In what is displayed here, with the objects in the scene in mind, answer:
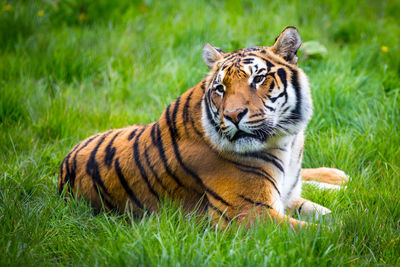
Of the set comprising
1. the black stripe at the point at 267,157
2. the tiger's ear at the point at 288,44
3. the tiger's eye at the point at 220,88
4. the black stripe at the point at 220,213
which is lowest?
the black stripe at the point at 220,213

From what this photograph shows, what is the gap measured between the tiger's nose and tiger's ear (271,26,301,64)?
633mm

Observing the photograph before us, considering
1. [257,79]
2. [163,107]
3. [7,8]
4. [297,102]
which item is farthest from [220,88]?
[7,8]

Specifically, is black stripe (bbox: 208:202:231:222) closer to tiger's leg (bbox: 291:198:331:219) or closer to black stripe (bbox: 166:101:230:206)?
black stripe (bbox: 166:101:230:206)

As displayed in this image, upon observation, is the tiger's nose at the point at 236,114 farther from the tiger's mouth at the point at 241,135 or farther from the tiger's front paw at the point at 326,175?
the tiger's front paw at the point at 326,175

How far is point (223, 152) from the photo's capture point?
9.99 ft

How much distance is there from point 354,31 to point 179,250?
524cm

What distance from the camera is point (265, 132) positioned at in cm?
294

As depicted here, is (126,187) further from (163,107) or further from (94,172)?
(163,107)

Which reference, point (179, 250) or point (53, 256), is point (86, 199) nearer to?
point (53, 256)

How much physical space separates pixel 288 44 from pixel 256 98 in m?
0.55

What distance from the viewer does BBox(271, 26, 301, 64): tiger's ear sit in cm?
309

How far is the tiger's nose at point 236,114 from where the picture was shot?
9.18ft

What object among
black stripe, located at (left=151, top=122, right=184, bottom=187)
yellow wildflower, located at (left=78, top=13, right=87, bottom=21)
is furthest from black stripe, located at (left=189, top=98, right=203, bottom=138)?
yellow wildflower, located at (left=78, top=13, right=87, bottom=21)

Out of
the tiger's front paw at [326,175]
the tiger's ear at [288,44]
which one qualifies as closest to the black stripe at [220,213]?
the tiger's ear at [288,44]
